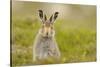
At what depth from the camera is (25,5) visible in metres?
2.08

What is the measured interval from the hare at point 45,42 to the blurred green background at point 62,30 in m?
0.05

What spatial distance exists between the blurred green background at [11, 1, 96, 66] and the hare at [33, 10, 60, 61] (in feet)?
0.16

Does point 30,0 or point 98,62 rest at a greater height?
point 30,0

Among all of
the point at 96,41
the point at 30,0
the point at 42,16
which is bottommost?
the point at 96,41

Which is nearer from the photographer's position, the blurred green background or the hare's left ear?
the blurred green background

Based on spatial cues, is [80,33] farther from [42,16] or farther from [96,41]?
[42,16]

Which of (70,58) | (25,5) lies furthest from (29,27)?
(70,58)

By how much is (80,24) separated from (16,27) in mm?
805

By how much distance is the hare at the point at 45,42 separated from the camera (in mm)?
2123

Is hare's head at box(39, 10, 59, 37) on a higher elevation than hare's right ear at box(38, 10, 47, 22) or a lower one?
lower

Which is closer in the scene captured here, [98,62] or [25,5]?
[25,5]

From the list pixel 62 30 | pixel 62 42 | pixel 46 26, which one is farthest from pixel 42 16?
pixel 62 42

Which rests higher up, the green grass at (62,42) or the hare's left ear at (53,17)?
the hare's left ear at (53,17)

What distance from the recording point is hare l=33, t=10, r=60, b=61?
212 centimetres
